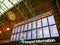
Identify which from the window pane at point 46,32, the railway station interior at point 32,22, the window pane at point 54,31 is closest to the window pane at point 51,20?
the railway station interior at point 32,22

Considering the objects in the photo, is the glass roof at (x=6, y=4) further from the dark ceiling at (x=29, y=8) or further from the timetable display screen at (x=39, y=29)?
the timetable display screen at (x=39, y=29)

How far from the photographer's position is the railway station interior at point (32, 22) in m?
9.48

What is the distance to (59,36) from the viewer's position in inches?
332

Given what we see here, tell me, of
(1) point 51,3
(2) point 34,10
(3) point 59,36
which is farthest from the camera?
(2) point 34,10

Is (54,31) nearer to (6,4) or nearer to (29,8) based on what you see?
(29,8)

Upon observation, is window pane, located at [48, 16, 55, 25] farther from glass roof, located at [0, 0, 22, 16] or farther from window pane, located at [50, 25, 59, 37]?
glass roof, located at [0, 0, 22, 16]

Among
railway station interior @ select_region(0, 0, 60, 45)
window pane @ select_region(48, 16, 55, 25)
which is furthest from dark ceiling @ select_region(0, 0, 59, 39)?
window pane @ select_region(48, 16, 55, 25)

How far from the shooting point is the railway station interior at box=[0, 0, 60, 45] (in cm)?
948

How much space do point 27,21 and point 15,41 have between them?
3.77 metres

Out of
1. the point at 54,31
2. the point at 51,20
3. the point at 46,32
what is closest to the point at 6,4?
the point at 51,20

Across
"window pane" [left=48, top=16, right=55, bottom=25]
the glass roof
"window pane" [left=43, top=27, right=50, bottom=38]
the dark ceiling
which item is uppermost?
the glass roof

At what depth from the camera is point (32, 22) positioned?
39.9 feet

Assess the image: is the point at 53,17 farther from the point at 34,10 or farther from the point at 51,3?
the point at 34,10

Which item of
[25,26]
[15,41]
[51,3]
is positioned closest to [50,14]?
[51,3]
